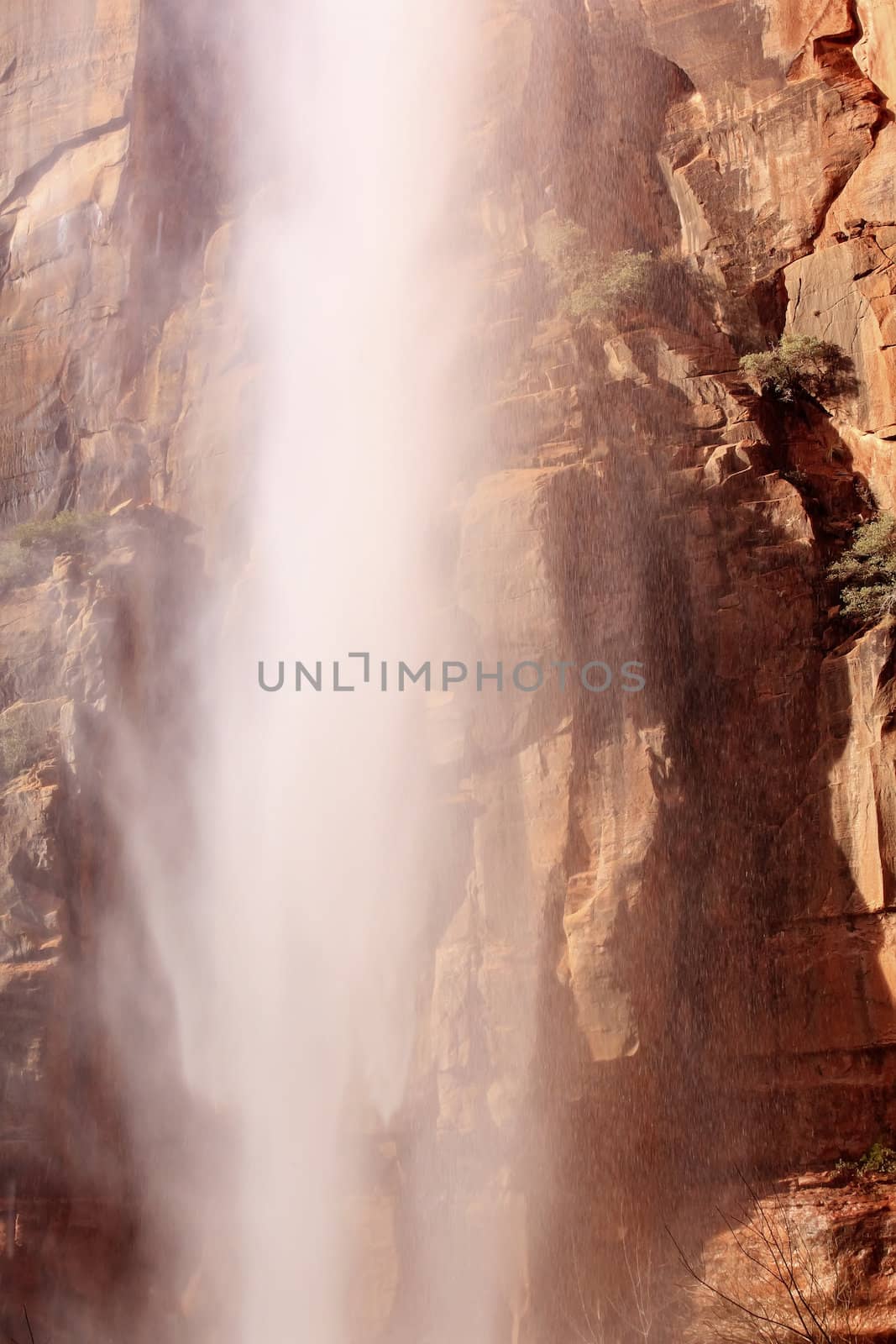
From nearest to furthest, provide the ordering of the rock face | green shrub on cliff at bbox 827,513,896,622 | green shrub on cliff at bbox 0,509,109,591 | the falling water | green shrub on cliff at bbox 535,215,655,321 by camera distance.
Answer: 1. the rock face
2. the falling water
3. green shrub on cliff at bbox 827,513,896,622
4. green shrub on cliff at bbox 535,215,655,321
5. green shrub on cliff at bbox 0,509,109,591

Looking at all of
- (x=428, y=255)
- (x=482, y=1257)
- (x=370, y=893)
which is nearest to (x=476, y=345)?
(x=428, y=255)

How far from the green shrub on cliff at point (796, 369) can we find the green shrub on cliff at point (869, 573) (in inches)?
68.9

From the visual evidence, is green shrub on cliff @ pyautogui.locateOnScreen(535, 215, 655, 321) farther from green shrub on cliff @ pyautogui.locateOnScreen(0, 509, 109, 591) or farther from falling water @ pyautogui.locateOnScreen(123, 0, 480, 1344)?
green shrub on cliff @ pyautogui.locateOnScreen(0, 509, 109, 591)

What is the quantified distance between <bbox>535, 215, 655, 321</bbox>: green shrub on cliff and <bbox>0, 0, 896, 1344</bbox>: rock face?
18 centimetres

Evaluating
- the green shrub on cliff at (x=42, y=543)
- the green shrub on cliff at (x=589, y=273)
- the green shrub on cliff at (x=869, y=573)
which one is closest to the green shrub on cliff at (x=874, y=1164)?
the green shrub on cliff at (x=869, y=573)

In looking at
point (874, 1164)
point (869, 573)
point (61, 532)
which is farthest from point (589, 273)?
point (874, 1164)

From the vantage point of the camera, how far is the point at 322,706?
410 inches

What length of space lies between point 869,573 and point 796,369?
250 centimetres

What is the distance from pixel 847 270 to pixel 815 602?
12.7ft

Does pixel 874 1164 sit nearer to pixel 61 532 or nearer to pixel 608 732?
pixel 608 732

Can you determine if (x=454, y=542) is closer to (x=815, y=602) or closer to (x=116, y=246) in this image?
(x=815, y=602)

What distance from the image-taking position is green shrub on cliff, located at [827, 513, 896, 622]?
10.2 meters

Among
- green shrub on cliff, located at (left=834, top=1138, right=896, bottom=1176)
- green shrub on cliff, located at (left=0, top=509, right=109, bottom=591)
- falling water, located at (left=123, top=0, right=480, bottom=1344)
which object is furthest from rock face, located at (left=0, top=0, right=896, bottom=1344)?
falling water, located at (left=123, top=0, right=480, bottom=1344)

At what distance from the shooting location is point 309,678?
10.6m
